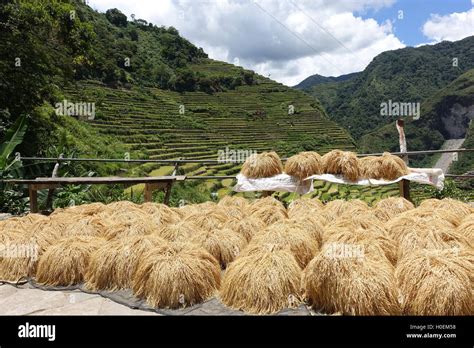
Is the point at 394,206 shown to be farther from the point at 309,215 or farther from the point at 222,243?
the point at 222,243

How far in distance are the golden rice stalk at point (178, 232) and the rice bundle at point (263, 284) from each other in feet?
2.80

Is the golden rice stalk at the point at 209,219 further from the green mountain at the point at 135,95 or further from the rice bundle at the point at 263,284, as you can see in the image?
the green mountain at the point at 135,95

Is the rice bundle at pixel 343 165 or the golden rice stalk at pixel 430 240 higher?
the rice bundle at pixel 343 165

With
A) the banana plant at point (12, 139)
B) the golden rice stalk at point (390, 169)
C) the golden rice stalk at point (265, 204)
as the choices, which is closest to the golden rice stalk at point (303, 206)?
the golden rice stalk at point (265, 204)

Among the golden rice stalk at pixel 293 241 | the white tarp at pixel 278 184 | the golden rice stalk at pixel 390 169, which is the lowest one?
the golden rice stalk at pixel 293 241

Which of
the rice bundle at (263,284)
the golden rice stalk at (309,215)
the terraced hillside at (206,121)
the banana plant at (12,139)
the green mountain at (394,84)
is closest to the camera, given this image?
the rice bundle at (263,284)

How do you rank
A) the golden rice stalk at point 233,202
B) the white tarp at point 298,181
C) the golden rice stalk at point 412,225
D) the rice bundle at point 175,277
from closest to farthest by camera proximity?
the rice bundle at point 175,277 < the golden rice stalk at point 412,225 < the golden rice stalk at point 233,202 < the white tarp at point 298,181

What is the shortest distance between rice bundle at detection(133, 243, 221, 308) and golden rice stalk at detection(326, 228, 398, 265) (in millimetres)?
866

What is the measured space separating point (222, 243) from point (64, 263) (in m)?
1.15

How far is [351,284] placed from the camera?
2248 mm

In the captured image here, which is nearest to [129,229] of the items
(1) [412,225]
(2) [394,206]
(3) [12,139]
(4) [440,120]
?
(1) [412,225]

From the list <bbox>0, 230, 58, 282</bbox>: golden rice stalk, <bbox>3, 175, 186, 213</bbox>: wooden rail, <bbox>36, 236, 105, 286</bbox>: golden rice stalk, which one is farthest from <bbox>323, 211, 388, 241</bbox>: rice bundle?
<bbox>3, 175, 186, 213</bbox>: wooden rail

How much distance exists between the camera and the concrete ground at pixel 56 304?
8.32ft

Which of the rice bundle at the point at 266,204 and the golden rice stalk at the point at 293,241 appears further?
the rice bundle at the point at 266,204
